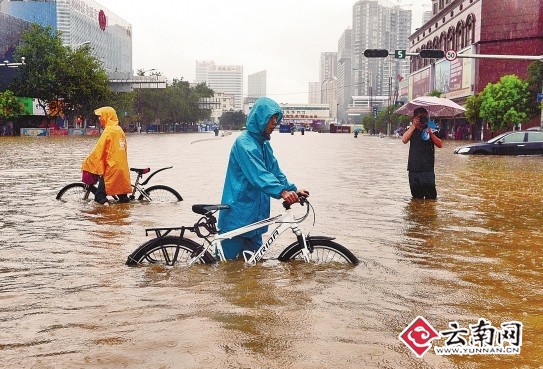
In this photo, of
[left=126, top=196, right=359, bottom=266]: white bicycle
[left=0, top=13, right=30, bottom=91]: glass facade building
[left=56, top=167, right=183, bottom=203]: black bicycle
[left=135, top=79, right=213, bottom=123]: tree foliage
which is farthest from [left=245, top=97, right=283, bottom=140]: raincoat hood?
[left=135, top=79, right=213, bottom=123]: tree foliage

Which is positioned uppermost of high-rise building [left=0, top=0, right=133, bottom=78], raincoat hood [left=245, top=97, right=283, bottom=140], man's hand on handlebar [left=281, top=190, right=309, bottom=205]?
high-rise building [left=0, top=0, right=133, bottom=78]

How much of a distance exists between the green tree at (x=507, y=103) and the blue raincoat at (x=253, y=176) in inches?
1688

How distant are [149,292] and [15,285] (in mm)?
1264

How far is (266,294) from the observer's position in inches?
207

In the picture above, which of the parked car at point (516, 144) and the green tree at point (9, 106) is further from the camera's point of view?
the green tree at point (9, 106)

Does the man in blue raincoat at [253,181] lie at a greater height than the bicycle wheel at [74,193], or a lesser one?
greater

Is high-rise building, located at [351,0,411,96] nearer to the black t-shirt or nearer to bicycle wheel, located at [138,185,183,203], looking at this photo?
the black t-shirt

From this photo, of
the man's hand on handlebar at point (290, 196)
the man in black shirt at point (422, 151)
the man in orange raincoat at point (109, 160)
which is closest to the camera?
the man's hand on handlebar at point (290, 196)

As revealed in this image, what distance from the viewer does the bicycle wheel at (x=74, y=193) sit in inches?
442

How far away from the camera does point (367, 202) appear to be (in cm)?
1159

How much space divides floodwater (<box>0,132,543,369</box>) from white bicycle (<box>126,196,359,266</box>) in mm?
107

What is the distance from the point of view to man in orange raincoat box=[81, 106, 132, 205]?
10.5 meters

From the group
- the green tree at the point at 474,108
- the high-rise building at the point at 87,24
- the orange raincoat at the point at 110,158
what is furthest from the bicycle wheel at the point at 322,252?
the high-rise building at the point at 87,24

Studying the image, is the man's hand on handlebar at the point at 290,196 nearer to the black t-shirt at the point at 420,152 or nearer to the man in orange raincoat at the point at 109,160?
the man in orange raincoat at the point at 109,160
